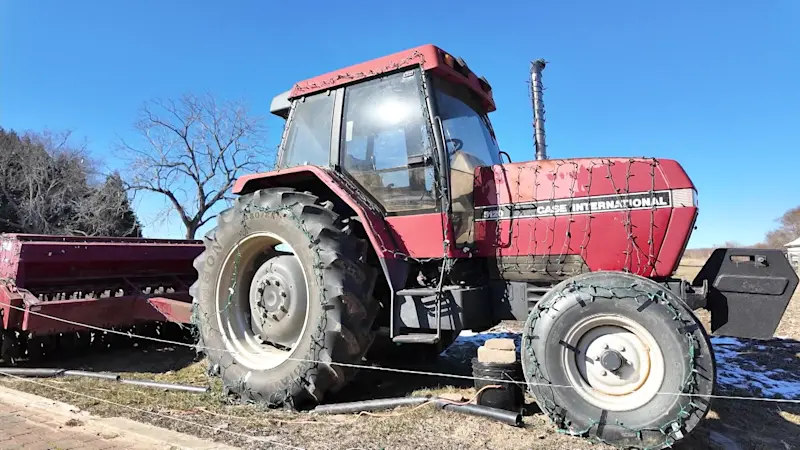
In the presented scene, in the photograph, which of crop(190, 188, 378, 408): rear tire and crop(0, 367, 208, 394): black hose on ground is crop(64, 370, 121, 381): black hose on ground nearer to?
crop(0, 367, 208, 394): black hose on ground

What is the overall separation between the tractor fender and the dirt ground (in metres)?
0.97

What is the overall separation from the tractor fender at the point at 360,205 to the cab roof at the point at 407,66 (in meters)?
0.80

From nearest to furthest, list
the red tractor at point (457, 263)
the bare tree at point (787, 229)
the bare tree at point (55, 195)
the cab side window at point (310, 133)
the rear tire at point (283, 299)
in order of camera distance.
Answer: the red tractor at point (457, 263)
the rear tire at point (283, 299)
the cab side window at point (310, 133)
the bare tree at point (55, 195)
the bare tree at point (787, 229)

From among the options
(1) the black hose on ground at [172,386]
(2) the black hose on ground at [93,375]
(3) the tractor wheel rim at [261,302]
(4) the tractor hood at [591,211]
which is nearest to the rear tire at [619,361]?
(4) the tractor hood at [591,211]

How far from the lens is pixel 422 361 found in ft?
16.1

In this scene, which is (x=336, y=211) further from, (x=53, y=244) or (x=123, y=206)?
(x=123, y=206)

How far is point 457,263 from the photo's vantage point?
12.0ft

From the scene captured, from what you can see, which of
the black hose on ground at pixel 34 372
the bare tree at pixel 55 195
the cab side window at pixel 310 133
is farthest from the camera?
the bare tree at pixel 55 195

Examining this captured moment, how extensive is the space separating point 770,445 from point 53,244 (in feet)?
20.2

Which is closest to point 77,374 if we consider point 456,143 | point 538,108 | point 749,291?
point 456,143

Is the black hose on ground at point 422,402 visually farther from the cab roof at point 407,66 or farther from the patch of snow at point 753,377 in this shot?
the cab roof at point 407,66

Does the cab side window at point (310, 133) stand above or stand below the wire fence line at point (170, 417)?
above

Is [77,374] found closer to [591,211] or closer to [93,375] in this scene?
[93,375]

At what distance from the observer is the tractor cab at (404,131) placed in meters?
3.61
